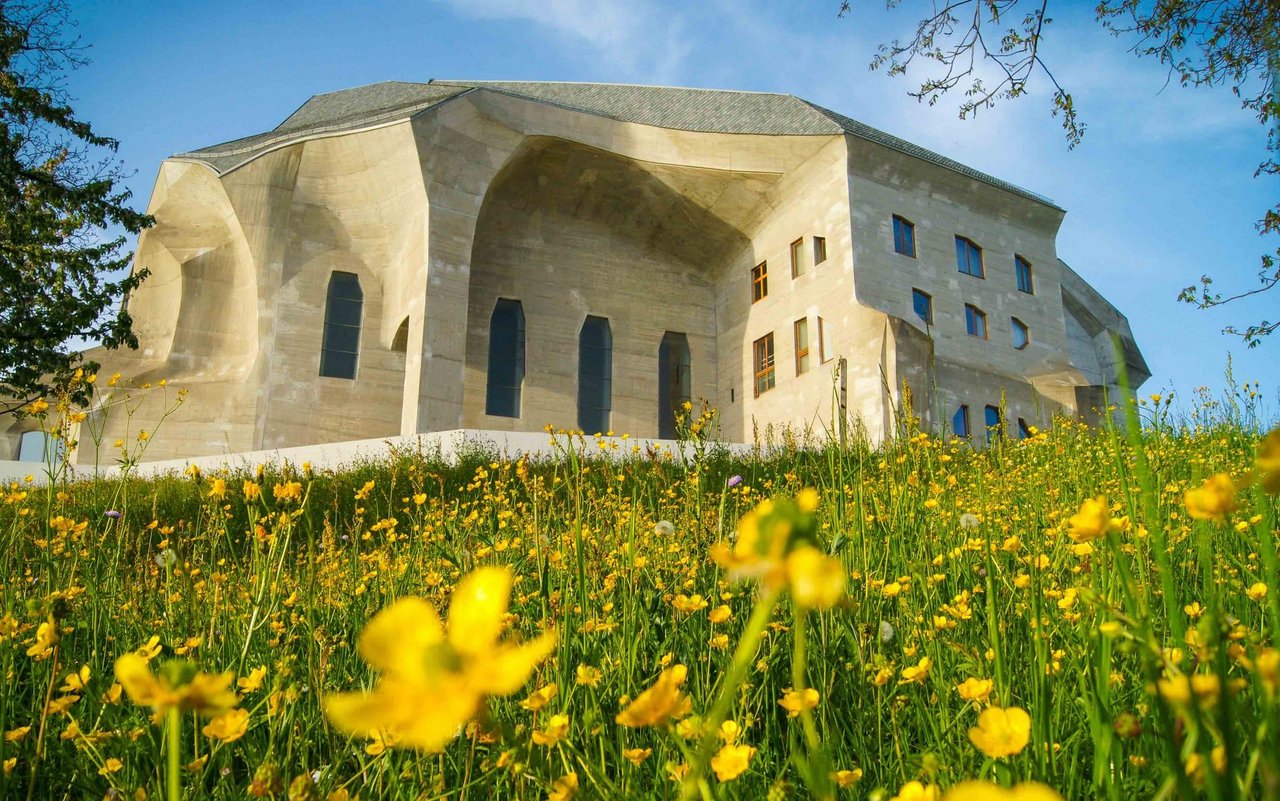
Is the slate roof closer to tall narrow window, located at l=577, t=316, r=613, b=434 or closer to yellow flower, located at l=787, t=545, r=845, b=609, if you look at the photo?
tall narrow window, located at l=577, t=316, r=613, b=434

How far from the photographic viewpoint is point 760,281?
81.0 feet

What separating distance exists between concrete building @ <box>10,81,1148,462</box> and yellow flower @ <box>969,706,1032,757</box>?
748 inches

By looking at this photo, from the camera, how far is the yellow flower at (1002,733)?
0.80 metres

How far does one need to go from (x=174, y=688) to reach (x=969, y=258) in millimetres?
25085

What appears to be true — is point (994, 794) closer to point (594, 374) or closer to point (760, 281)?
point (594, 374)

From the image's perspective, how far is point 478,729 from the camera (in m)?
1.28

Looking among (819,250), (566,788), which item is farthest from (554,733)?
(819,250)

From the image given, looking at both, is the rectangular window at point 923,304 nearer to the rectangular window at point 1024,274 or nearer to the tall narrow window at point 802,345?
the tall narrow window at point 802,345

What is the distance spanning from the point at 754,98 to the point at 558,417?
11.1m

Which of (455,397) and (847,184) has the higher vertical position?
(847,184)

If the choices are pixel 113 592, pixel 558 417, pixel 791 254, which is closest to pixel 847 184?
pixel 791 254

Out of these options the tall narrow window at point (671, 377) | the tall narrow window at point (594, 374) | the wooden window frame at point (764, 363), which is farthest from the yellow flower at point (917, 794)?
the tall narrow window at point (671, 377)

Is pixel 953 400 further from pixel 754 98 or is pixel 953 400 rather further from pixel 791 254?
pixel 754 98

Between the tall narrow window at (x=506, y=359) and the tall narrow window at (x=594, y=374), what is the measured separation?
1.72 metres
